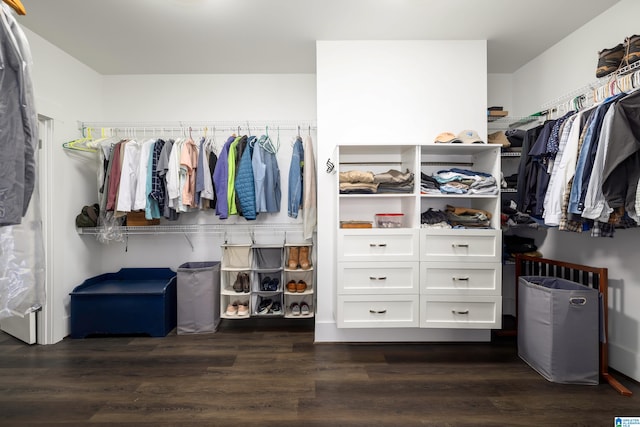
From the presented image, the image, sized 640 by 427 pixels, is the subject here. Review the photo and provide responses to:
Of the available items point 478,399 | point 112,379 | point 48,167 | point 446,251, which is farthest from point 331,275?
point 48,167

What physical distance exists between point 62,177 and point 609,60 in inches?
169

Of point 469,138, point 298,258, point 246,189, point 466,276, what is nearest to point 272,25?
point 246,189

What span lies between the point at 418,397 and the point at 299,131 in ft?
7.98

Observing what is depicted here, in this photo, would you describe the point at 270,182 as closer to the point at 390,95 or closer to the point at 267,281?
the point at 267,281

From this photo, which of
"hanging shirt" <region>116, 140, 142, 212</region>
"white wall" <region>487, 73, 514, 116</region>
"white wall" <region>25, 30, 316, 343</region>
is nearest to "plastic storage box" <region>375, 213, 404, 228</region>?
"white wall" <region>25, 30, 316, 343</region>

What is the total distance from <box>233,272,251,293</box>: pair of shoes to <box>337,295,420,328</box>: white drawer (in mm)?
1016

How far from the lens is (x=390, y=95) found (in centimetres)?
266

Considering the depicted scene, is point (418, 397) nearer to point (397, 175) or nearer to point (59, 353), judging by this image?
point (397, 175)

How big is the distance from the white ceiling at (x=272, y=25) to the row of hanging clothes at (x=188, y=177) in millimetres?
801

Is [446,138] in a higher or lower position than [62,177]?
higher

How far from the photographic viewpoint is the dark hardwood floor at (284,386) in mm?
1679

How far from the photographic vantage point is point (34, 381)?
2049 mm

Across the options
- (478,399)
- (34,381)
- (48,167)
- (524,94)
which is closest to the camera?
(478,399)

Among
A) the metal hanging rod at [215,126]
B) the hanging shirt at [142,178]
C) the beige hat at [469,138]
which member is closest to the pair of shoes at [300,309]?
the hanging shirt at [142,178]
